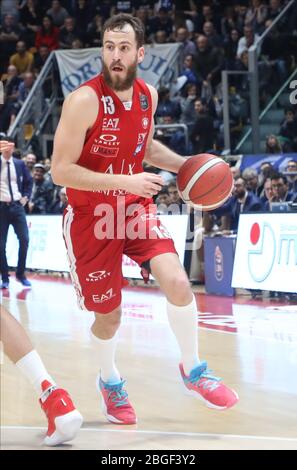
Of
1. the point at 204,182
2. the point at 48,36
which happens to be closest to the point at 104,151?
the point at 204,182

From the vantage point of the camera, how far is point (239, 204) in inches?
490

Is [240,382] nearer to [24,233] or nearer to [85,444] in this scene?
[85,444]

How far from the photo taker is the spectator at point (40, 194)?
16750 millimetres

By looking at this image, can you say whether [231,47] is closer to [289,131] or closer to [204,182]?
[289,131]

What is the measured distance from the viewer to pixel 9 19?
71.1 ft

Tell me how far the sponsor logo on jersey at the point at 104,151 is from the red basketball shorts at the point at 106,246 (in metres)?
0.28

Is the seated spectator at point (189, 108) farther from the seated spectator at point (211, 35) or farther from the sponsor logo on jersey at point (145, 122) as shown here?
the sponsor logo on jersey at point (145, 122)

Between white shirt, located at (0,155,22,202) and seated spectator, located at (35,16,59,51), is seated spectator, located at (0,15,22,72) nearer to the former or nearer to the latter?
seated spectator, located at (35,16,59,51)

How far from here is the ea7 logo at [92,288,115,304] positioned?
4.84 m

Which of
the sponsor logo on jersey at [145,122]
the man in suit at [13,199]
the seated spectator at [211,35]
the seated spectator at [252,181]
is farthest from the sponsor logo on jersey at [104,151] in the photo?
the seated spectator at [211,35]

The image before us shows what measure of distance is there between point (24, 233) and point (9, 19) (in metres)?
10.3

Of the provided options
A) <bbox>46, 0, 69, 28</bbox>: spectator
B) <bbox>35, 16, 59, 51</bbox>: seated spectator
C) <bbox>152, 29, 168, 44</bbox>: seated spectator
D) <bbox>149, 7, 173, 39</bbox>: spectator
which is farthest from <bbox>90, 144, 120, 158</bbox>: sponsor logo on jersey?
<bbox>46, 0, 69, 28</bbox>: spectator

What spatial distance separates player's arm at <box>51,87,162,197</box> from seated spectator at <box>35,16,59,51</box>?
1645cm
